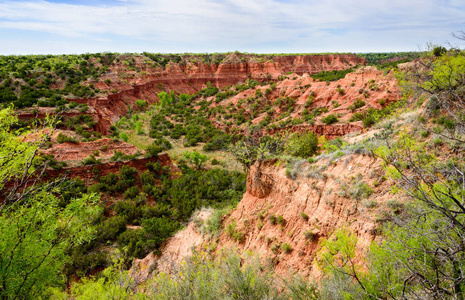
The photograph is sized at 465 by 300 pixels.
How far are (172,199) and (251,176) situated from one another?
1024 centimetres

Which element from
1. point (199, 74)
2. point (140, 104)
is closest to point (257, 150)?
point (140, 104)

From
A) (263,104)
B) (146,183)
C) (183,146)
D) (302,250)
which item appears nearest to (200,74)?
(263,104)

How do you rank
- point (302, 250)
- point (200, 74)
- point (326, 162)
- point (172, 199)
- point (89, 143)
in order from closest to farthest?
1. point (302, 250)
2. point (326, 162)
3. point (172, 199)
4. point (89, 143)
5. point (200, 74)

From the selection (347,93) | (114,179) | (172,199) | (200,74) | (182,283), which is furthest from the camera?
Result: (200,74)

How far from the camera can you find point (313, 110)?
122ft

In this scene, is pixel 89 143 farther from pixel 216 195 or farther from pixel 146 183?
pixel 216 195

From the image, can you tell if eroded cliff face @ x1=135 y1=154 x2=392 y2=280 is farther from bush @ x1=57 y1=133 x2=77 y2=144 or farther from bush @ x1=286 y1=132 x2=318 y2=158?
bush @ x1=57 y1=133 x2=77 y2=144

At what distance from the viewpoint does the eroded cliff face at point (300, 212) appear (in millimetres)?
8852

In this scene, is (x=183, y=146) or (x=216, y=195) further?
(x=183, y=146)

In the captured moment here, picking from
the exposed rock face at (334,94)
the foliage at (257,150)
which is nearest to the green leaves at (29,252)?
the foliage at (257,150)

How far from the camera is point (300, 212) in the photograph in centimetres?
1084

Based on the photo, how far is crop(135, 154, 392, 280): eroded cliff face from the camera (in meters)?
8.85

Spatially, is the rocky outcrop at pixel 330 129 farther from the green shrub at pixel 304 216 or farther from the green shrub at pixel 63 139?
the green shrub at pixel 63 139

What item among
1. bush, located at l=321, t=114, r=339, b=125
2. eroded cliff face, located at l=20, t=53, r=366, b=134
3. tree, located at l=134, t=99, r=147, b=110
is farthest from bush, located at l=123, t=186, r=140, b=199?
tree, located at l=134, t=99, r=147, b=110
